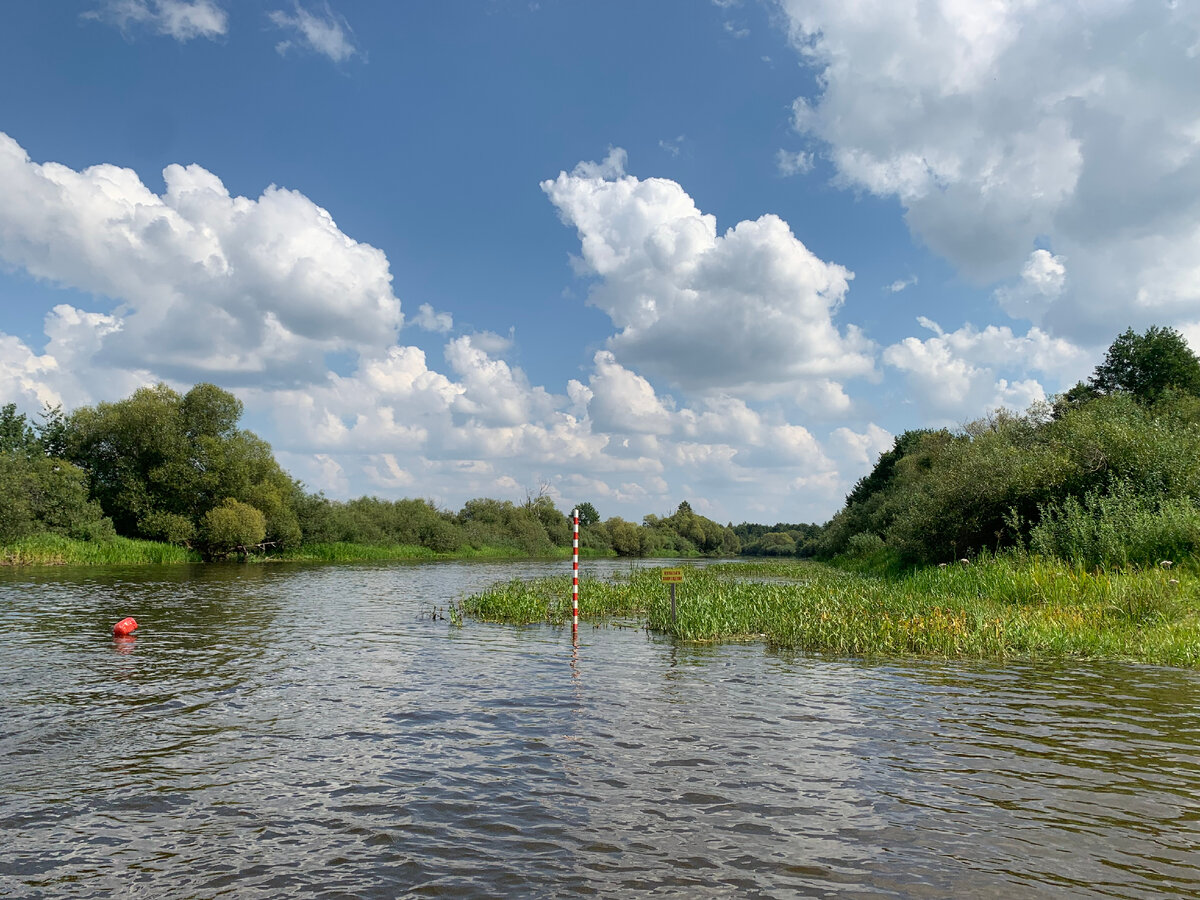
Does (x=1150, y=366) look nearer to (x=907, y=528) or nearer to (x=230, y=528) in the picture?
(x=907, y=528)

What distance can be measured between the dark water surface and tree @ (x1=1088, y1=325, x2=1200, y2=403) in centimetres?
7009

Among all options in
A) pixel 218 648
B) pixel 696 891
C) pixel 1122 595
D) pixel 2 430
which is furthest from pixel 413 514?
pixel 696 891

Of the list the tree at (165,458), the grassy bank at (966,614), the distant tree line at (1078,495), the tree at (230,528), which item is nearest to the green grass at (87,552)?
the tree at (230,528)

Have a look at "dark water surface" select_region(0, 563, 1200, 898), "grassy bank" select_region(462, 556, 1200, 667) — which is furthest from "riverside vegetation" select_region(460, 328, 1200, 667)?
"dark water surface" select_region(0, 563, 1200, 898)

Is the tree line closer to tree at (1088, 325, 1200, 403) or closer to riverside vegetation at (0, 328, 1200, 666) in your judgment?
riverside vegetation at (0, 328, 1200, 666)

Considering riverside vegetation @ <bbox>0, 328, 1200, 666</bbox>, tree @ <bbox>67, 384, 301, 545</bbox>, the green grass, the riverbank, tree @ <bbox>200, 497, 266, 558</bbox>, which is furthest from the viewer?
tree @ <bbox>67, 384, 301, 545</bbox>

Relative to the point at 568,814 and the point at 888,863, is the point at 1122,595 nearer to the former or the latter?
the point at 888,863

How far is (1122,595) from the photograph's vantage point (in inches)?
738

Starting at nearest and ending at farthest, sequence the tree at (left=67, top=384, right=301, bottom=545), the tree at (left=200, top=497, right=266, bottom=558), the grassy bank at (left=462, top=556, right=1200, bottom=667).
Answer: the grassy bank at (left=462, top=556, right=1200, bottom=667) → the tree at (left=200, top=497, right=266, bottom=558) → the tree at (left=67, top=384, right=301, bottom=545)

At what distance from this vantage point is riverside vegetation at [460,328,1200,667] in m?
17.4

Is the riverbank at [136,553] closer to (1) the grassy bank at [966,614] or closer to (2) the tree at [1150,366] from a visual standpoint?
(1) the grassy bank at [966,614]

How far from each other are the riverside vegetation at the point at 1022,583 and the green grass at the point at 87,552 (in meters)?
38.4

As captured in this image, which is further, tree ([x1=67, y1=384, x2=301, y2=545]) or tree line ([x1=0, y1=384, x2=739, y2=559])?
tree ([x1=67, y1=384, x2=301, y2=545])

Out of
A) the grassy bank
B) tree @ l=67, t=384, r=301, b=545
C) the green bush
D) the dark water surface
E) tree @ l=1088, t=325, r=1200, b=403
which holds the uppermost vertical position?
tree @ l=1088, t=325, r=1200, b=403
